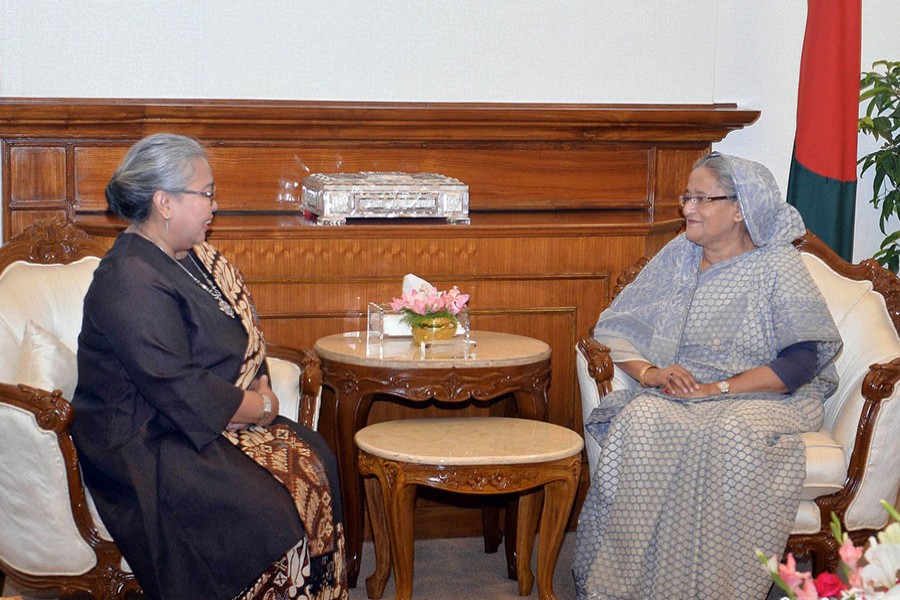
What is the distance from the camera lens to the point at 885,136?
466cm

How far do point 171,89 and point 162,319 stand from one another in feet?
4.84

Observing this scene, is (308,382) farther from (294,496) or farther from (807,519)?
(807,519)

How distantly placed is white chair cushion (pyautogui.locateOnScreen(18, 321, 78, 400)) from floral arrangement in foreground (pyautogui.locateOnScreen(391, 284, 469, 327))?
3.49ft

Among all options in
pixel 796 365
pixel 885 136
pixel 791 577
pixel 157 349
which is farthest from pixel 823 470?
pixel 791 577

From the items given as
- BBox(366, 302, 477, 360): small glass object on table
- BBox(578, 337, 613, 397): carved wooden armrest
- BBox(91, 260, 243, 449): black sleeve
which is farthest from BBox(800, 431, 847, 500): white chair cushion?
BBox(91, 260, 243, 449): black sleeve

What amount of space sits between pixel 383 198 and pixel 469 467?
3.78ft

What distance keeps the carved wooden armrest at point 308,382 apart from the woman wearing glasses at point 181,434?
0.91 ft

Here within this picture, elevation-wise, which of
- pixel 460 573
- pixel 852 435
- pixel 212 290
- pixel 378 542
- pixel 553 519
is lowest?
pixel 460 573

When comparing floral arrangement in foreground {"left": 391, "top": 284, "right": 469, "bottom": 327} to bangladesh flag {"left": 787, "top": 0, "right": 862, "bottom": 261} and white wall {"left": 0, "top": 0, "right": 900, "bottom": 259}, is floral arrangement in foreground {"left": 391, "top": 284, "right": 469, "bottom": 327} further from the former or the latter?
bangladesh flag {"left": 787, "top": 0, "right": 862, "bottom": 261}

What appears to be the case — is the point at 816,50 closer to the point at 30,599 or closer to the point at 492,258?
the point at 492,258

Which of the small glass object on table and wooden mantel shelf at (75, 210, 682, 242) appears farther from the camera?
wooden mantel shelf at (75, 210, 682, 242)

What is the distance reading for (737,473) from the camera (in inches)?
133

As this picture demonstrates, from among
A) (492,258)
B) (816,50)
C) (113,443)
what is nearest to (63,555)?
(113,443)

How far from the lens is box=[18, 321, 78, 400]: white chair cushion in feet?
10.6
